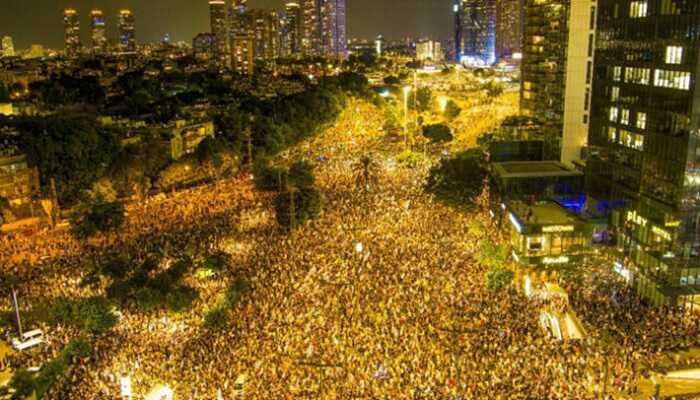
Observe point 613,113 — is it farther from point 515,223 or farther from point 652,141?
point 515,223

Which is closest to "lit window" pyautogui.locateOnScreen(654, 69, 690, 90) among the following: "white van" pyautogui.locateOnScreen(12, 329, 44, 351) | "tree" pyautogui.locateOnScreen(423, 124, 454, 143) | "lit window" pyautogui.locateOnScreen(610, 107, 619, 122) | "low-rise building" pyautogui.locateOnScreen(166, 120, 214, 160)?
"lit window" pyautogui.locateOnScreen(610, 107, 619, 122)

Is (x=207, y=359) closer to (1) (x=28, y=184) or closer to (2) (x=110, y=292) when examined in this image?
(2) (x=110, y=292)

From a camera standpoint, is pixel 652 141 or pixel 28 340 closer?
pixel 28 340

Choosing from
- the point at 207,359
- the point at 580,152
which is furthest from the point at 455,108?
the point at 207,359

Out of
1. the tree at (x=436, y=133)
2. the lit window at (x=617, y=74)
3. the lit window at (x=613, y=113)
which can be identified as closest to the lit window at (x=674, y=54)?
the lit window at (x=617, y=74)

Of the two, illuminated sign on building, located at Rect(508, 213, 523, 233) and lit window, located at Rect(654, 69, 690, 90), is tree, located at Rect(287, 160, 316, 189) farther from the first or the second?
lit window, located at Rect(654, 69, 690, 90)

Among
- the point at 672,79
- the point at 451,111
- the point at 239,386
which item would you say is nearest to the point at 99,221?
the point at 239,386
